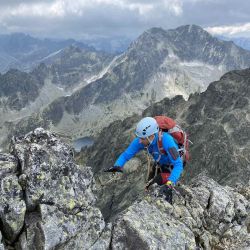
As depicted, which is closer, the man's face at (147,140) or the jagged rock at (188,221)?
the jagged rock at (188,221)

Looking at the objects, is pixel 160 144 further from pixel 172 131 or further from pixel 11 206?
pixel 11 206

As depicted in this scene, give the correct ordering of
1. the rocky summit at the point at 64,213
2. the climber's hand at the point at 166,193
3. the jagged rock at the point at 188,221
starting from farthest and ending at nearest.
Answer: the climber's hand at the point at 166,193, the jagged rock at the point at 188,221, the rocky summit at the point at 64,213

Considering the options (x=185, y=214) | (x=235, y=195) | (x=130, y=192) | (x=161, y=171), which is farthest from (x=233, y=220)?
(x=130, y=192)

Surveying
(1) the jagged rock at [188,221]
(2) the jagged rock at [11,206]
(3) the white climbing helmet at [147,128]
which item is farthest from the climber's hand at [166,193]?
(2) the jagged rock at [11,206]

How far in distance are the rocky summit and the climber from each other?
2.91ft

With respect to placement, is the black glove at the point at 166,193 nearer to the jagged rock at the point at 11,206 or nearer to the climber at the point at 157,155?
the climber at the point at 157,155

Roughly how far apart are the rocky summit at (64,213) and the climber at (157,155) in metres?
0.89

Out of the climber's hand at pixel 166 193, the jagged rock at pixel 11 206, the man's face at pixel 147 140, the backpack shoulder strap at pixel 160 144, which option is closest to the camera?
the jagged rock at pixel 11 206

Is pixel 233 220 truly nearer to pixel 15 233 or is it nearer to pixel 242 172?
pixel 15 233

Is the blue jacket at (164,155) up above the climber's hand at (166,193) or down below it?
above

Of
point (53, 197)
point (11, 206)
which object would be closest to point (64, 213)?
point (53, 197)

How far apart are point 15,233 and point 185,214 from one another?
933cm

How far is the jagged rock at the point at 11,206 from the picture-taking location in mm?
15531

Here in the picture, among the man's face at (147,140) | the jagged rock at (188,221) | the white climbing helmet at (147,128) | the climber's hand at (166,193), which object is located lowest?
the jagged rock at (188,221)
